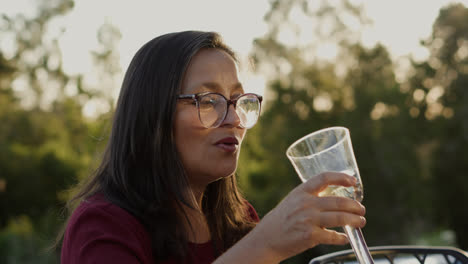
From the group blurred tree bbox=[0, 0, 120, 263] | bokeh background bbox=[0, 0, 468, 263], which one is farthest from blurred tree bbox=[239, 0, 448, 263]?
blurred tree bbox=[0, 0, 120, 263]

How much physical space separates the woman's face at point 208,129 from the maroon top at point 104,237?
0.97 feet

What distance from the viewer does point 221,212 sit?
2227 mm

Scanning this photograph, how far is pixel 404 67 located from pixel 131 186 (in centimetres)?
1885

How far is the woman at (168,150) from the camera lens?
1.59m

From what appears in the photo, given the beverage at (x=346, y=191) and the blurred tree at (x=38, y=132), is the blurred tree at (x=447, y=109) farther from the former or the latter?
the beverage at (x=346, y=191)

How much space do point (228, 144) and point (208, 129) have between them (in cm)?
9

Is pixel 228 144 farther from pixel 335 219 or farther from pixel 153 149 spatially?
pixel 335 219

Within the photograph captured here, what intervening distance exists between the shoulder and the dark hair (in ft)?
0.22

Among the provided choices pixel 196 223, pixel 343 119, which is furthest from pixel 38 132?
pixel 196 223

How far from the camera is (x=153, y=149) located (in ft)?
5.84

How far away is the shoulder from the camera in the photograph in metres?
1.33

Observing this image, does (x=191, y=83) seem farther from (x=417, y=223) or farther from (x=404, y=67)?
(x=404, y=67)

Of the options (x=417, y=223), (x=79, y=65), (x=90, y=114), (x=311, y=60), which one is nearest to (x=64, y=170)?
(x=90, y=114)

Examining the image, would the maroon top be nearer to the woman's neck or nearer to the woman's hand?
the woman's neck
